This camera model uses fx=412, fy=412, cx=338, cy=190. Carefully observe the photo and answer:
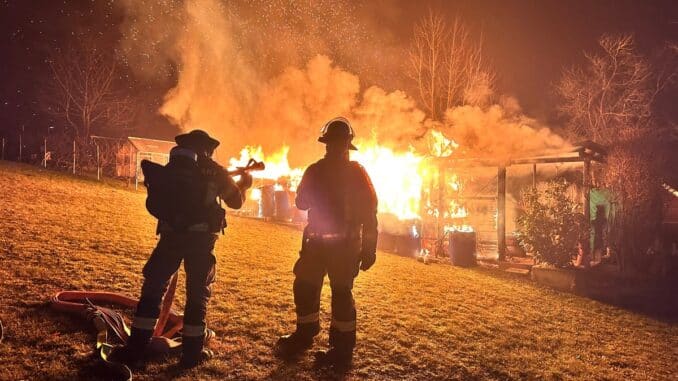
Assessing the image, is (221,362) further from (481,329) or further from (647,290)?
(647,290)

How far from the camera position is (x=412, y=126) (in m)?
21.6

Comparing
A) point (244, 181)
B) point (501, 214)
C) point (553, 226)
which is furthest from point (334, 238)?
point (501, 214)

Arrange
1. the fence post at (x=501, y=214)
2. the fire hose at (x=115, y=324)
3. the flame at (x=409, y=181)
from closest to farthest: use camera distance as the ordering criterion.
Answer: the fire hose at (x=115, y=324) → the fence post at (x=501, y=214) → the flame at (x=409, y=181)

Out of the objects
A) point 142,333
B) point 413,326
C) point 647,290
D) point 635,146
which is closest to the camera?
point 142,333

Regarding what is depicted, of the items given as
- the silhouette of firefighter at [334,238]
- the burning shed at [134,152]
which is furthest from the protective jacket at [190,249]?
the burning shed at [134,152]

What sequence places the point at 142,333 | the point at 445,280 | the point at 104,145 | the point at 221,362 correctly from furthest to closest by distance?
1. the point at 104,145
2. the point at 445,280
3. the point at 221,362
4. the point at 142,333

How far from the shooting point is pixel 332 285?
424 centimetres

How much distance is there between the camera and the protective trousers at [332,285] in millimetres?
4113

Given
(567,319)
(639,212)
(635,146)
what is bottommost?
(567,319)

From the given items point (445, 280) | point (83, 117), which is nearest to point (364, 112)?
point (445, 280)

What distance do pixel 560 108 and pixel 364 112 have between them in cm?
1334

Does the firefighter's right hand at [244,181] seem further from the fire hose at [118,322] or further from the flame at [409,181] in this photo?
the flame at [409,181]

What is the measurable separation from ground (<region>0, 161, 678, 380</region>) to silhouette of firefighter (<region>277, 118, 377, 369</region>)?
42 centimetres

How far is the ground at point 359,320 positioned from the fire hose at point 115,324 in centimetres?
12
